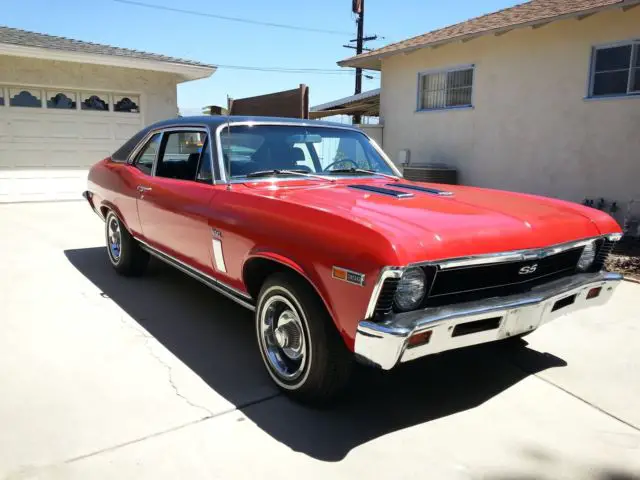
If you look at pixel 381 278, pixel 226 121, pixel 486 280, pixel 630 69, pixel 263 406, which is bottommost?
pixel 263 406

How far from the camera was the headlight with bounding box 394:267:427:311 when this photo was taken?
95.3 inches

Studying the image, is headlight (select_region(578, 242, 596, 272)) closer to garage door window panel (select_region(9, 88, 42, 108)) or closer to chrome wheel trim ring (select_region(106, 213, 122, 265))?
chrome wheel trim ring (select_region(106, 213, 122, 265))

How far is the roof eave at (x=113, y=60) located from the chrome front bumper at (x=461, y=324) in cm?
1089

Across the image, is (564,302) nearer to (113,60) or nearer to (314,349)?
(314,349)

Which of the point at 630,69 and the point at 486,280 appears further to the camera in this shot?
the point at 630,69

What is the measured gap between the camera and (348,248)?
7.91 feet

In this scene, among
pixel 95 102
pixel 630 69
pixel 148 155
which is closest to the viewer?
pixel 148 155

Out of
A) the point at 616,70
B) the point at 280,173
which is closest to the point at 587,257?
the point at 280,173

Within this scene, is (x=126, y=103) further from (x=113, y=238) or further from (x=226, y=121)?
(x=226, y=121)

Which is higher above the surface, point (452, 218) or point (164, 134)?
point (164, 134)

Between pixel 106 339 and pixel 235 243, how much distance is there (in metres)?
1.35

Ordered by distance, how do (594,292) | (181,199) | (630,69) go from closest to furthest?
(594,292)
(181,199)
(630,69)

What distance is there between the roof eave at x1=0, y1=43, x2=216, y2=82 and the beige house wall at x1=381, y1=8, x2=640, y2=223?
5073 mm

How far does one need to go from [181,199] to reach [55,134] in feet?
29.7
